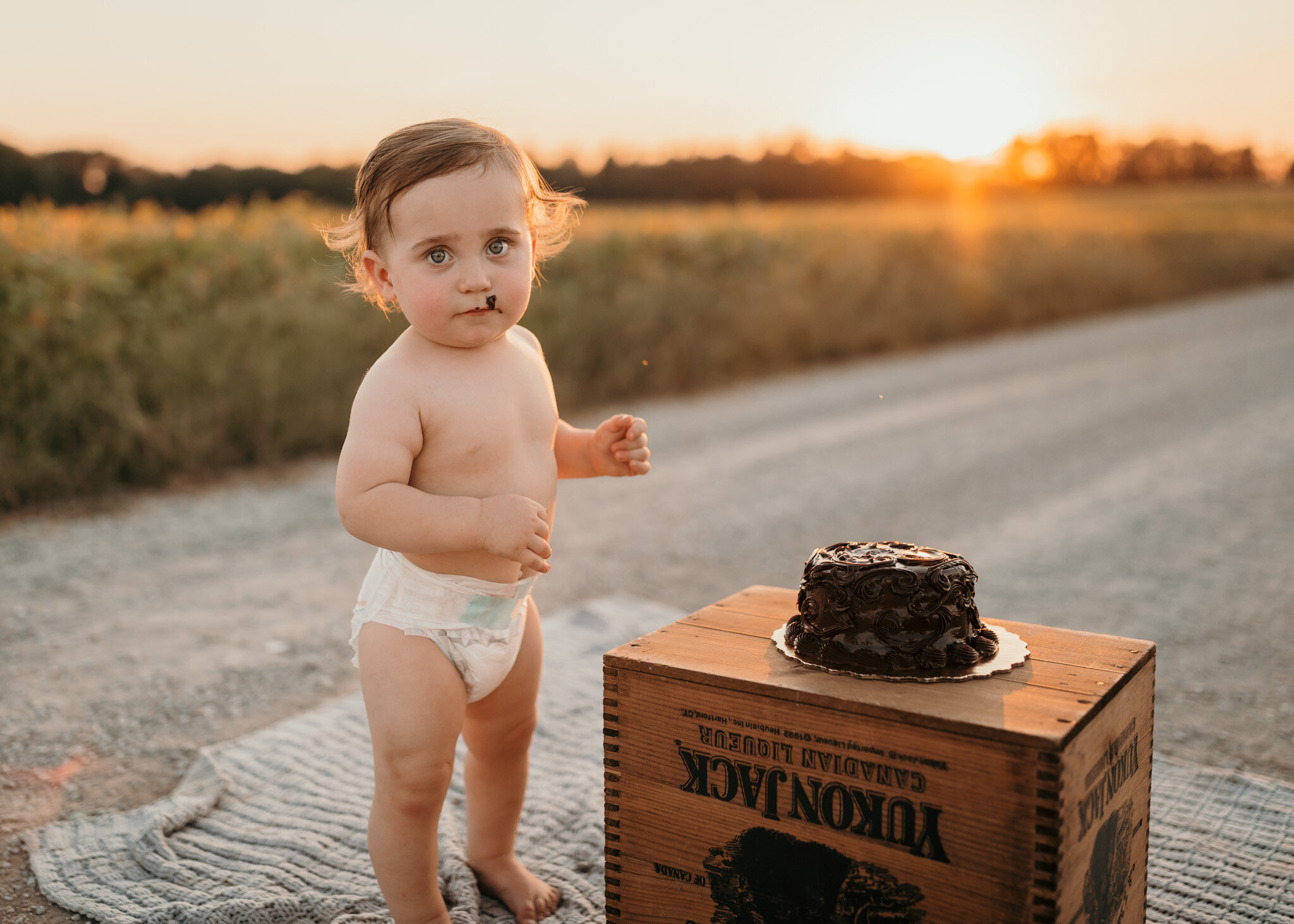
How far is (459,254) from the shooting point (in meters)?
1.90

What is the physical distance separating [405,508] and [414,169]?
2.03 feet

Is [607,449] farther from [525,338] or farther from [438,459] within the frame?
[438,459]

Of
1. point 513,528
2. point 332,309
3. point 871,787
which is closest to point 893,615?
point 871,787

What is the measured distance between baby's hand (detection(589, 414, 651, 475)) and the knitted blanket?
1003 mm

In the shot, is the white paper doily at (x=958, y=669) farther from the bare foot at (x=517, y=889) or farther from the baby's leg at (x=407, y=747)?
the bare foot at (x=517, y=889)

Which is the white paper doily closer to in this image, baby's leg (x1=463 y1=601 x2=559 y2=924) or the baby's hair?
baby's leg (x1=463 y1=601 x2=559 y2=924)

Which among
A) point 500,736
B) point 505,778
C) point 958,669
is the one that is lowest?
point 505,778

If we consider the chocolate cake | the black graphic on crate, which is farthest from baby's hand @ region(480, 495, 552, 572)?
the black graphic on crate

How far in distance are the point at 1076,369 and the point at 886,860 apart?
10.4 meters

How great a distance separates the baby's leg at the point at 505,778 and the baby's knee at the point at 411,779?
253 mm

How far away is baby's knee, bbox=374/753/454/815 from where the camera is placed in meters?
1.96

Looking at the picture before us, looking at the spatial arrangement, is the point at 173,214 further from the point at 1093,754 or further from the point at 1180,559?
the point at 1093,754

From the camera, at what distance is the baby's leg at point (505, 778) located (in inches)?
88.4

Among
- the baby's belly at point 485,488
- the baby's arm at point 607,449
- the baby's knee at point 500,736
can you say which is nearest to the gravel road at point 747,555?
the baby's knee at point 500,736
